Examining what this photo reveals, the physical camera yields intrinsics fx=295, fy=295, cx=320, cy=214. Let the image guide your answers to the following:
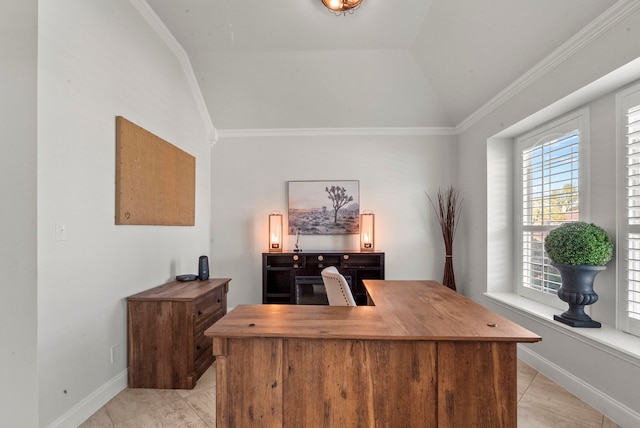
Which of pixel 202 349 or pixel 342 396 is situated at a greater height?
pixel 342 396

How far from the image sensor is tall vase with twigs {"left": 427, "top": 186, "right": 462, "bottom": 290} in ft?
12.6

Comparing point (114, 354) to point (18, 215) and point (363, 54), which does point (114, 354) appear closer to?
point (18, 215)

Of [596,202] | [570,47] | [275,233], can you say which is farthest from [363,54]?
[596,202]

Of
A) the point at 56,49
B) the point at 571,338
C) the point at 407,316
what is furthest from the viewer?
the point at 571,338

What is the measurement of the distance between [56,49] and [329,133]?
9.75 feet

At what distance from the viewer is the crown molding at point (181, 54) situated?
254 centimetres

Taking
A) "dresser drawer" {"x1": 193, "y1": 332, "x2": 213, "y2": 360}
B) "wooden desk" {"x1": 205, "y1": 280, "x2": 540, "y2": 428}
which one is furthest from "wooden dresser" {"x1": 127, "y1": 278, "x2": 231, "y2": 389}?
"wooden desk" {"x1": 205, "y1": 280, "x2": 540, "y2": 428}

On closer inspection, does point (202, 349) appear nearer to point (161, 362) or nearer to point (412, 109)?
point (161, 362)

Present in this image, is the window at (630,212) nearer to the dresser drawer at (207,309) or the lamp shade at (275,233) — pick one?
the dresser drawer at (207,309)

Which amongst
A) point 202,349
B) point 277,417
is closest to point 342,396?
point 277,417

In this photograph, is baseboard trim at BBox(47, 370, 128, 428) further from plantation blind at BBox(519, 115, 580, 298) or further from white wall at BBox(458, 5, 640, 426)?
plantation blind at BBox(519, 115, 580, 298)

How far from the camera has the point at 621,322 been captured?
2.06 m

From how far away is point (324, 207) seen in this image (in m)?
4.13

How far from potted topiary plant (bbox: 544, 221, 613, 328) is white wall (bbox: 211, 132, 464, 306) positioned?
1.91m
